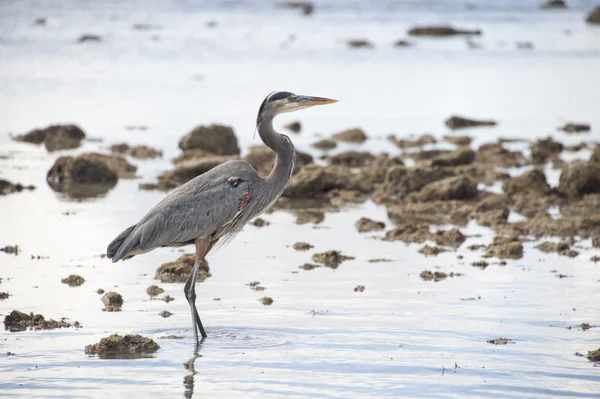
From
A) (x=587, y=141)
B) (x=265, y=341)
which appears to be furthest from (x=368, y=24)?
(x=265, y=341)

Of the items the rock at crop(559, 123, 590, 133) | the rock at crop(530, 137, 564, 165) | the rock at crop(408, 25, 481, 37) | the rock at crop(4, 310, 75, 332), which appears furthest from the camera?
the rock at crop(408, 25, 481, 37)

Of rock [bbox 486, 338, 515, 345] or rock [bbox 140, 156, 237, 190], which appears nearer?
rock [bbox 486, 338, 515, 345]

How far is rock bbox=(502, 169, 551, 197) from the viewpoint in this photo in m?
Result: 17.6

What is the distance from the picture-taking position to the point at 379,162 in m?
20.6

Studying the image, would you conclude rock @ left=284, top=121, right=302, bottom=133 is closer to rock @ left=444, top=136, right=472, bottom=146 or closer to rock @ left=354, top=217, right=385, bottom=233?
rock @ left=444, top=136, right=472, bottom=146

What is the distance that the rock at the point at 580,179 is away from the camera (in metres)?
17.3

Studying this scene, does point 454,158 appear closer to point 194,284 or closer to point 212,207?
point 212,207

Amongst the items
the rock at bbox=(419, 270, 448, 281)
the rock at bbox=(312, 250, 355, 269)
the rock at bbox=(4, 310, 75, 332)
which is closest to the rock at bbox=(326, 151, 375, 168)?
the rock at bbox=(312, 250, 355, 269)

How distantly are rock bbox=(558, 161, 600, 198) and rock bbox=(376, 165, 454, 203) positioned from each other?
210 centimetres

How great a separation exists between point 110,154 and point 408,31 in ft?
139

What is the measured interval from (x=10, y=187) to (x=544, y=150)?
10.7 metres

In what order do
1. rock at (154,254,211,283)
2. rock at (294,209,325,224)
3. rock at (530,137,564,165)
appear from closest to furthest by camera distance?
rock at (154,254,211,283)
rock at (294,209,325,224)
rock at (530,137,564,165)

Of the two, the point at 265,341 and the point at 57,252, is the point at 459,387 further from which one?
the point at 57,252

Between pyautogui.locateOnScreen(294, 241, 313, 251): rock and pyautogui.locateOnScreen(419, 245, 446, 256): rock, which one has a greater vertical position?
pyautogui.locateOnScreen(419, 245, 446, 256): rock
